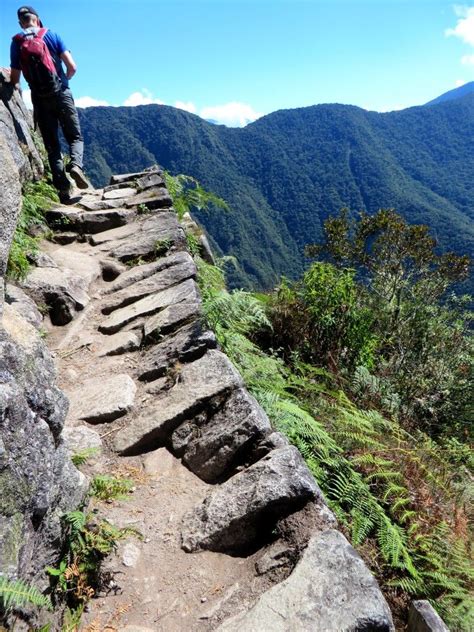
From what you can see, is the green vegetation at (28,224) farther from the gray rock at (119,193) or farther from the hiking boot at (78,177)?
the hiking boot at (78,177)

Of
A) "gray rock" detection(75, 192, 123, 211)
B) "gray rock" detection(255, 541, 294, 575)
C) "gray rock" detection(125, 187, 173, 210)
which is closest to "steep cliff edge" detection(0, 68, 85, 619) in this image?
"gray rock" detection(255, 541, 294, 575)

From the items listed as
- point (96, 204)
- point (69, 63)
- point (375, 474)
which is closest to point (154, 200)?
point (96, 204)

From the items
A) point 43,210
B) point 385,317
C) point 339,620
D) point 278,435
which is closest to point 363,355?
point 385,317

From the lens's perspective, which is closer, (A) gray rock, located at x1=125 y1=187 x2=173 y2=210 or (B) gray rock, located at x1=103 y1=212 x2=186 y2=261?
(B) gray rock, located at x1=103 y1=212 x2=186 y2=261

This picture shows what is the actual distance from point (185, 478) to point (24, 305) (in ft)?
7.72

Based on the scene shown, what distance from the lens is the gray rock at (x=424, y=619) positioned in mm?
2428

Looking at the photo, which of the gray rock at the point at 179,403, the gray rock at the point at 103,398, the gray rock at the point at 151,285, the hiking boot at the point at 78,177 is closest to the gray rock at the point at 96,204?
the hiking boot at the point at 78,177

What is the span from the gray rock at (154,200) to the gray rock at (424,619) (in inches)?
266

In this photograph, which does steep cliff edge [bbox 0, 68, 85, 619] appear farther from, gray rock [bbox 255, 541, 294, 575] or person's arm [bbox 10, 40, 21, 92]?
person's arm [bbox 10, 40, 21, 92]

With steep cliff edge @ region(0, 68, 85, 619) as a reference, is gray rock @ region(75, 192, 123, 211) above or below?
above

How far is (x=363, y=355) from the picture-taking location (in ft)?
21.1

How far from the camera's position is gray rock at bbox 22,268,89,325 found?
185 inches

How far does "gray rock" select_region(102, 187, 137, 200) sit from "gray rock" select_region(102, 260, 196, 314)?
339 cm

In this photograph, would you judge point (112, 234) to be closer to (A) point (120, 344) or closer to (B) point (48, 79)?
(B) point (48, 79)
